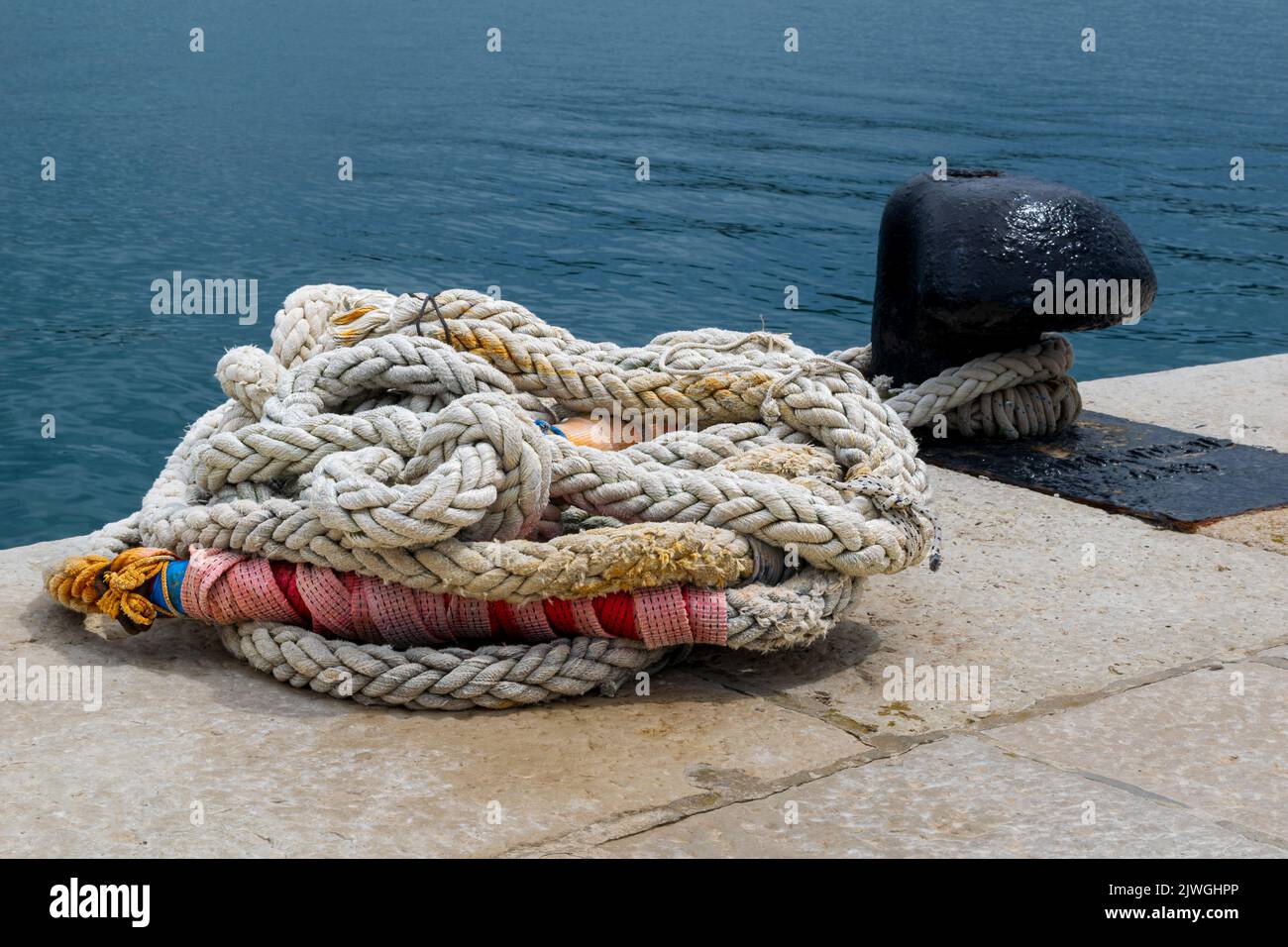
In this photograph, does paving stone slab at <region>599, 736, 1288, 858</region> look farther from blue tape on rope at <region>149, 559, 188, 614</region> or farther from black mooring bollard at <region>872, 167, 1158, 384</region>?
black mooring bollard at <region>872, 167, 1158, 384</region>

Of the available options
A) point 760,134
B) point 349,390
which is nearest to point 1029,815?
point 349,390

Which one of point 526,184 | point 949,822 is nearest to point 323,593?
point 949,822

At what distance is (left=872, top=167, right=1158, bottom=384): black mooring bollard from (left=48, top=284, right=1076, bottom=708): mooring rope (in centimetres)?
130

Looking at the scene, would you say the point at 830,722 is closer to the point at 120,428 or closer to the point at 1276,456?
the point at 1276,456

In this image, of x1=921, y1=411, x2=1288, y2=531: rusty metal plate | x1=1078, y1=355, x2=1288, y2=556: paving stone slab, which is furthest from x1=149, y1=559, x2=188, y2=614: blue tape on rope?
x1=1078, y1=355, x2=1288, y2=556: paving stone slab

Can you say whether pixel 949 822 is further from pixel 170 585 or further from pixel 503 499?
pixel 170 585

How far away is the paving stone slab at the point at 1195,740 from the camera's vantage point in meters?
2.41

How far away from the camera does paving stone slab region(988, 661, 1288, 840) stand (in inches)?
94.8

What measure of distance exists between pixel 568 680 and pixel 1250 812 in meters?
1.18

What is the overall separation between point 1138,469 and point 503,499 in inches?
95.0

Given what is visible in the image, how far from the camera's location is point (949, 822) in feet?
7.55

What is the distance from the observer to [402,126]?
57.6ft

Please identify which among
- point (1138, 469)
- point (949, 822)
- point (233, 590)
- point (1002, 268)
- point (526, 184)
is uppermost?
point (526, 184)

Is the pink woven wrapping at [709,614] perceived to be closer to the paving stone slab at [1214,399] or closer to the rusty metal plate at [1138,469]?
the rusty metal plate at [1138,469]
